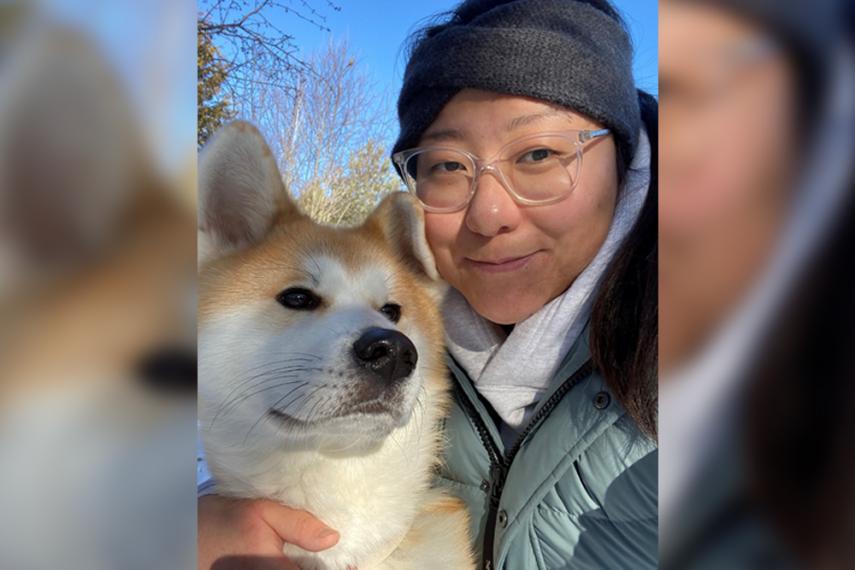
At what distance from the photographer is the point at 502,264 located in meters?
1.23

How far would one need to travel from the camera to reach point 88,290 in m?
0.99

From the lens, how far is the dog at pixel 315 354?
113 centimetres

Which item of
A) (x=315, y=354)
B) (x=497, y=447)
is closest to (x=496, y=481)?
(x=497, y=447)

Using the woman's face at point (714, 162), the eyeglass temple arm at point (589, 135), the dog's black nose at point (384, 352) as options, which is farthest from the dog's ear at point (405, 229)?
the woman's face at point (714, 162)

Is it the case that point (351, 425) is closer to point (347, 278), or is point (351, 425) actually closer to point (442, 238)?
point (347, 278)

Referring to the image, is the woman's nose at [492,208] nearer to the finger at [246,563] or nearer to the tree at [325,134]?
the tree at [325,134]

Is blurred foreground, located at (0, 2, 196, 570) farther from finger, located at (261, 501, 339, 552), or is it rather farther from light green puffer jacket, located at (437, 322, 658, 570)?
light green puffer jacket, located at (437, 322, 658, 570)

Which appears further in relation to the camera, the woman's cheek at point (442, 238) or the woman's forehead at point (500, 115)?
the woman's cheek at point (442, 238)

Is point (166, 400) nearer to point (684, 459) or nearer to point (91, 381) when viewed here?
point (91, 381)

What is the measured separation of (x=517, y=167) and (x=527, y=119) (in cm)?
9

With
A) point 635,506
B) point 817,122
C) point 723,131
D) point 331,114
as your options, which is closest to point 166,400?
point 331,114

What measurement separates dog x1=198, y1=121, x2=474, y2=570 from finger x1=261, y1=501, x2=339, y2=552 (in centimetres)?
2

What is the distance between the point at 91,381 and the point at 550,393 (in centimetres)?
79

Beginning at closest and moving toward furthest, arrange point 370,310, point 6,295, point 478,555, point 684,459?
point 6,295 → point 684,459 → point 370,310 → point 478,555
